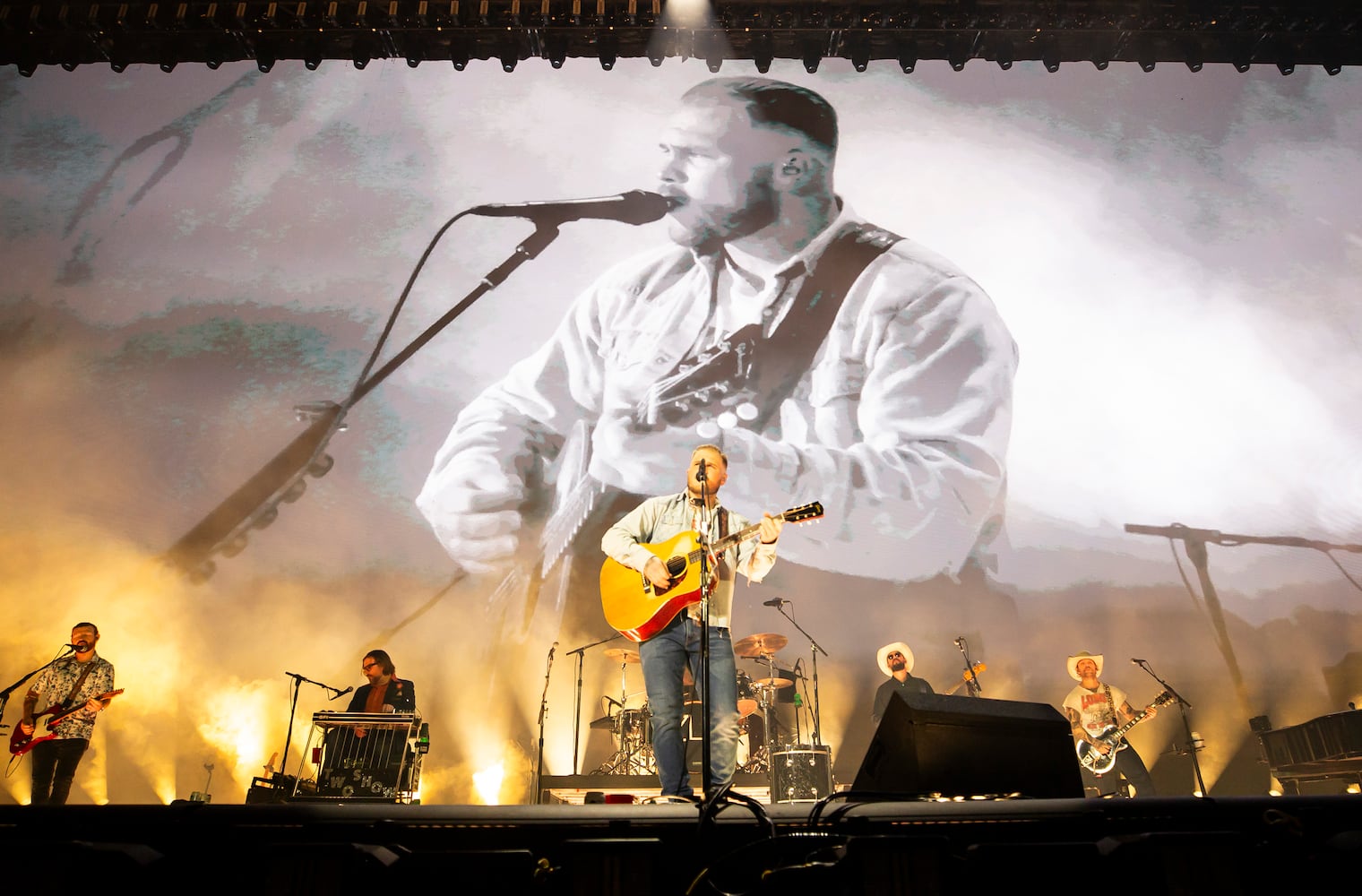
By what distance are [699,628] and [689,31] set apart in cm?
611

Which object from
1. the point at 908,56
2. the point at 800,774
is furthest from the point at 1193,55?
the point at 800,774

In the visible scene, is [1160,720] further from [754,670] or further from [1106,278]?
A: [1106,278]

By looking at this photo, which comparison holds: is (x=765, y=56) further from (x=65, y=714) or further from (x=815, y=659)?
(x=65, y=714)

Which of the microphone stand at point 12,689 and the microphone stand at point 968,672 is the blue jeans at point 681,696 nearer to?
the microphone stand at point 968,672

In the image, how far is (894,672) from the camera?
657 centimetres

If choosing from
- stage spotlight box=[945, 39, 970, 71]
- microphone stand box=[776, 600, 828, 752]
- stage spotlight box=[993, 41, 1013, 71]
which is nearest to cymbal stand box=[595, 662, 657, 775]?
microphone stand box=[776, 600, 828, 752]

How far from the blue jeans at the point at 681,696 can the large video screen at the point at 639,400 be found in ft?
9.21

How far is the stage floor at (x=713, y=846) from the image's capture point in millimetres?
1603

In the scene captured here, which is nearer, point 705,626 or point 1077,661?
point 705,626

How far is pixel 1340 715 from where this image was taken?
579cm

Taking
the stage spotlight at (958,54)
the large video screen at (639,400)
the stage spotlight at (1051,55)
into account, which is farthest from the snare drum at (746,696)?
the stage spotlight at (1051,55)

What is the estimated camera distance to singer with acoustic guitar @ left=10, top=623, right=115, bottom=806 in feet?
18.5

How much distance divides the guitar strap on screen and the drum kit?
1.83 meters

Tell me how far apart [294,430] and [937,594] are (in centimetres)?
567
